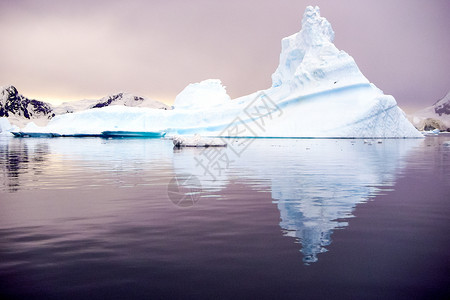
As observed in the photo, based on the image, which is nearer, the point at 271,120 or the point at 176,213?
the point at 176,213

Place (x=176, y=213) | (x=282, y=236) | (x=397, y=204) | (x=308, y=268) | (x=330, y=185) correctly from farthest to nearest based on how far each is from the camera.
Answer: (x=330, y=185), (x=397, y=204), (x=176, y=213), (x=282, y=236), (x=308, y=268)

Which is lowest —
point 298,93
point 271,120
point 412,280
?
point 412,280

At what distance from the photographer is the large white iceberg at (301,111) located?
42.1m

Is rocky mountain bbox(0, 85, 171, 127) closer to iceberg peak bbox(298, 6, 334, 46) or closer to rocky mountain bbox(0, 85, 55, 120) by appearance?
rocky mountain bbox(0, 85, 55, 120)

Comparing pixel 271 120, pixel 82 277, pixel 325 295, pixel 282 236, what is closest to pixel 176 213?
pixel 282 236

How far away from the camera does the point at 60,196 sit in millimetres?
7277

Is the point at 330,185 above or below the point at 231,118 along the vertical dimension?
below

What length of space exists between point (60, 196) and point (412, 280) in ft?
19.6

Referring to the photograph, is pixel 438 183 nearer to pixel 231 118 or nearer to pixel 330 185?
pixel 330 185

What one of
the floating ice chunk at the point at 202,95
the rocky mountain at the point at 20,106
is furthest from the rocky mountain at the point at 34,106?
→ the floating ice chunk at the point at 202,95

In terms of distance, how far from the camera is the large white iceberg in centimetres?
4206

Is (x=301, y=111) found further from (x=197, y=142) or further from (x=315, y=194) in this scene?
(x=315, y=194)

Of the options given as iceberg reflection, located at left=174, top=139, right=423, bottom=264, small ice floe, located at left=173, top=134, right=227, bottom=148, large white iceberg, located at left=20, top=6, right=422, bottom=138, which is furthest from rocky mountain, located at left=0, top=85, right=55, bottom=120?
iceberg reflection, located at left=174, top=139, right=423, bottom=264

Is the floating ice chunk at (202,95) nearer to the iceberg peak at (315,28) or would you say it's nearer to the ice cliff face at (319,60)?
the ice cliff face at (319,60)
